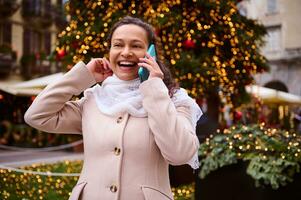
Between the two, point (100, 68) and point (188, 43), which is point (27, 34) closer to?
point (188, 43)

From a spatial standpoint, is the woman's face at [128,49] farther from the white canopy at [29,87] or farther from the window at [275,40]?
the window at [275,40]

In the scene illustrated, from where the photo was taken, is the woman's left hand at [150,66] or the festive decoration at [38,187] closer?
the woman's left hand at [150,66]

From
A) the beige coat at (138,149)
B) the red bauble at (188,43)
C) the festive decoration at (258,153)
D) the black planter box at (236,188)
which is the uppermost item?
the red bauble at (188,43)

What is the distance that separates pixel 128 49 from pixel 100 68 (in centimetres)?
27

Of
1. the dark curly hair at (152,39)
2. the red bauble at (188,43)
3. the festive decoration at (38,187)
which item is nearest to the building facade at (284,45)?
the red bauble at (188,43)

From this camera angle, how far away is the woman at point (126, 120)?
1768 mm

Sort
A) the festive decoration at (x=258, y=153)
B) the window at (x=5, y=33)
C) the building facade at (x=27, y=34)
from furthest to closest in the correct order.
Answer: the window at (x=5, y=33), the building facade at (x=27, y=34), the festive decoration at (x=258, y=153)

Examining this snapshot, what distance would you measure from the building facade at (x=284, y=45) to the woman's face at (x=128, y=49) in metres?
25.9

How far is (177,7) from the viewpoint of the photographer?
6.75m

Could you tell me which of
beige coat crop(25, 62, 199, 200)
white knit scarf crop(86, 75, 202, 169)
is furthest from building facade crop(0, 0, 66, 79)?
beige coat crop(25, 62, 199, 200)

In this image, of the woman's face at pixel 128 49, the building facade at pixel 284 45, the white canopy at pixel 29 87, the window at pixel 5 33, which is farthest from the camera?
the building facade at pixel 284 45

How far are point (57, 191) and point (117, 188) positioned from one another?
4.79 m

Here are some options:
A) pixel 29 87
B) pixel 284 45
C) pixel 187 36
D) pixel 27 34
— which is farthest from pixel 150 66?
pixel 284 45

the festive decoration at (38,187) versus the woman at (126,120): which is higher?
the woman at (126,120)
